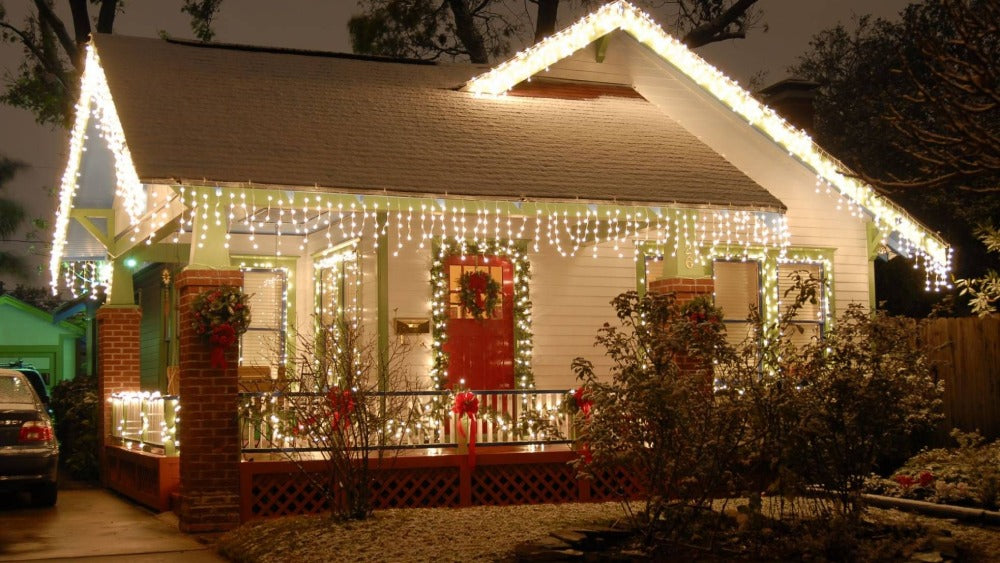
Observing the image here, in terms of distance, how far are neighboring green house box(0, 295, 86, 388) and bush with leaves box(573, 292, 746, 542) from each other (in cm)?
3795

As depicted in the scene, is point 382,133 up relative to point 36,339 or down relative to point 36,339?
up

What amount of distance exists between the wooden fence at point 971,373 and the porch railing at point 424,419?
207 inches

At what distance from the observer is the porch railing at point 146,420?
45.8ft

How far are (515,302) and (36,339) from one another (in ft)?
111

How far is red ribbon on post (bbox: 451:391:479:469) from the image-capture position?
13156mm

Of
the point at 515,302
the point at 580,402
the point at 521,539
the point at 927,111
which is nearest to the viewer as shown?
the point at 521,539

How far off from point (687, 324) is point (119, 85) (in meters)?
8.34

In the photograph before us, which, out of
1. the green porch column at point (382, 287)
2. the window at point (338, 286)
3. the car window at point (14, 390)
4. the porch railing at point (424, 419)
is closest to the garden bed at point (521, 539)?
the porch railing at point (424, 419)

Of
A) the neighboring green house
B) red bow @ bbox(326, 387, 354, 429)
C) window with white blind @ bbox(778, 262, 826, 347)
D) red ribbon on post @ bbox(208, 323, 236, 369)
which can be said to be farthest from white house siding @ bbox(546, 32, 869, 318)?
the neighboring green house

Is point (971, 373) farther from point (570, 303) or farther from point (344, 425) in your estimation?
point (344, 425)

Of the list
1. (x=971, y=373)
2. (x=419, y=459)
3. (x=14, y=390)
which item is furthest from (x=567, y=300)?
(x=14, y=390)

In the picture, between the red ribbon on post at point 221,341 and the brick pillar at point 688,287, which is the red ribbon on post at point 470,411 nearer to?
the red ribbon on post at point 221,341

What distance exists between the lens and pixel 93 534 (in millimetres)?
12305

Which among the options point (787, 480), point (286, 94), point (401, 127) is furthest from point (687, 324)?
point (286, 94)
